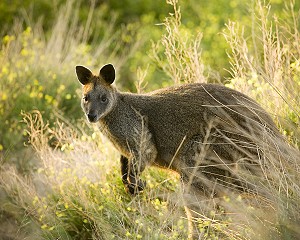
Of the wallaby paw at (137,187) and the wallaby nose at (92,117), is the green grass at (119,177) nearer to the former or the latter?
the wallaby paw at (137,187)

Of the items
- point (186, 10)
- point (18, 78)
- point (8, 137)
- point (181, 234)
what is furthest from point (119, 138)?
point (186, 10)

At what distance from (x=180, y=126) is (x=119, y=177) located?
111 centimetres

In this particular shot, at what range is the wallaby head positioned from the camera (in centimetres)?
734

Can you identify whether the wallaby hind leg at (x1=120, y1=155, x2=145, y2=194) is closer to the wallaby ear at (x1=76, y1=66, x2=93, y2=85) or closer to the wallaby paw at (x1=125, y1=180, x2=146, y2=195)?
the wallaby paw at (x1=125, y1=180, x2=146, y2=195)

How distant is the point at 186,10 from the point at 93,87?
11.5 meters

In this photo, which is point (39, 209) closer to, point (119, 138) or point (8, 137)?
point (119, 138)

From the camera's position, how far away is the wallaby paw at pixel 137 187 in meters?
7.06

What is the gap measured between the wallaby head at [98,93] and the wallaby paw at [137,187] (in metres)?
0.69

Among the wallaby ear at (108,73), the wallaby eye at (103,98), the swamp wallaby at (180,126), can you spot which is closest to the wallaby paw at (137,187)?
the swamp wallaby at (180,126)

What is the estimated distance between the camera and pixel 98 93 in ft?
24.7

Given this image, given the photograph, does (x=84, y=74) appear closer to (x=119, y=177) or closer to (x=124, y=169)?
(x=124, y=169)

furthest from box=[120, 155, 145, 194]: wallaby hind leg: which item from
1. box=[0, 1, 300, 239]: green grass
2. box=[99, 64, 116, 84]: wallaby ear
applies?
box=[99, 64, 116, 84]: wallaby ear

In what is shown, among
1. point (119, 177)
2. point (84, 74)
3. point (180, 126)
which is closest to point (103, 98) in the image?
point (84, 74)

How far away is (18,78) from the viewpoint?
12.2m
